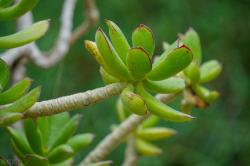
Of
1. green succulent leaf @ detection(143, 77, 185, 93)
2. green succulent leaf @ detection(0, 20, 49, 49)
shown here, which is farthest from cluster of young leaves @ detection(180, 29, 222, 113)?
green succulent leaf @ detection(0, 20, 49, 49)

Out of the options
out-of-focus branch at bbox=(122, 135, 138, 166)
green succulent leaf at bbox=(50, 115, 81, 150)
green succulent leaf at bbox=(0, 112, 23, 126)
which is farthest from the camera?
out-of-focus branch at bbox=(122, 135, 138, 166)

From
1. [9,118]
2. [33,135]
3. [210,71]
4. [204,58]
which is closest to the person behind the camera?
[9,118]

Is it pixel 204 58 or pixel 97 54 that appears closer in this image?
pixel 97 54

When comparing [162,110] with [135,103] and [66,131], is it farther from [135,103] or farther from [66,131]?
[66,131]

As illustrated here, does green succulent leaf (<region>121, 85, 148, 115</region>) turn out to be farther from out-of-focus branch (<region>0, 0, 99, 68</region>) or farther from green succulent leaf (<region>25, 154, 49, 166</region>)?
out-of-focus branch (<region>0, 0, 99, 68</region>)

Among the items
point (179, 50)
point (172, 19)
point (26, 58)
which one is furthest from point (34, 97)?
point (172, 19)

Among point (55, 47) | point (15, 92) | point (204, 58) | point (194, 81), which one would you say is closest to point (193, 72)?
point (194, 81)
